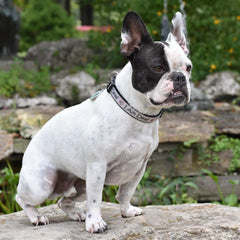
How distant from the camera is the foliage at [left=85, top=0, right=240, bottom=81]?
25.7 feet

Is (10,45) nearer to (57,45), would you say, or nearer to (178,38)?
(57,45)

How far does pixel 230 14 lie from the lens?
28.7 ft

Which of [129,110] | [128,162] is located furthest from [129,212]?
[129,110]

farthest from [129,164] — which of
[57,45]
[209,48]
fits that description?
[57,45]

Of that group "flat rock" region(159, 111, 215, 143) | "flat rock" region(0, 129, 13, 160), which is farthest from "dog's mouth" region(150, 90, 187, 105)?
"flat rock" region(0, 129, 13, 160)

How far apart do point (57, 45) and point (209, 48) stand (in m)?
3.25

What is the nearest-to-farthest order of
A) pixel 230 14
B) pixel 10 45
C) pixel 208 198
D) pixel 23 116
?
pixel 208 198 < pixel 23 116 < pixel 230 14 < pixel 10 45

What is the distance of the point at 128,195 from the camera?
119 inches

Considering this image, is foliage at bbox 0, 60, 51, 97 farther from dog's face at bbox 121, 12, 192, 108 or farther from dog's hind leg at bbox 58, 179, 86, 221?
dog's face at bbox 121, 12, 192, 108

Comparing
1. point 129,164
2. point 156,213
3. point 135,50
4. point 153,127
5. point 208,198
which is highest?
point 135,50

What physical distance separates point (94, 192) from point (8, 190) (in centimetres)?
219

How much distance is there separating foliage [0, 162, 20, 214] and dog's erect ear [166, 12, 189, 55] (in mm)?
2419

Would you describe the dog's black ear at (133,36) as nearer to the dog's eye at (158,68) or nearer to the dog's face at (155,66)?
the dog's face at (155,66)

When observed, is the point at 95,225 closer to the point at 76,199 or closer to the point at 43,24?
the point at 76,199
